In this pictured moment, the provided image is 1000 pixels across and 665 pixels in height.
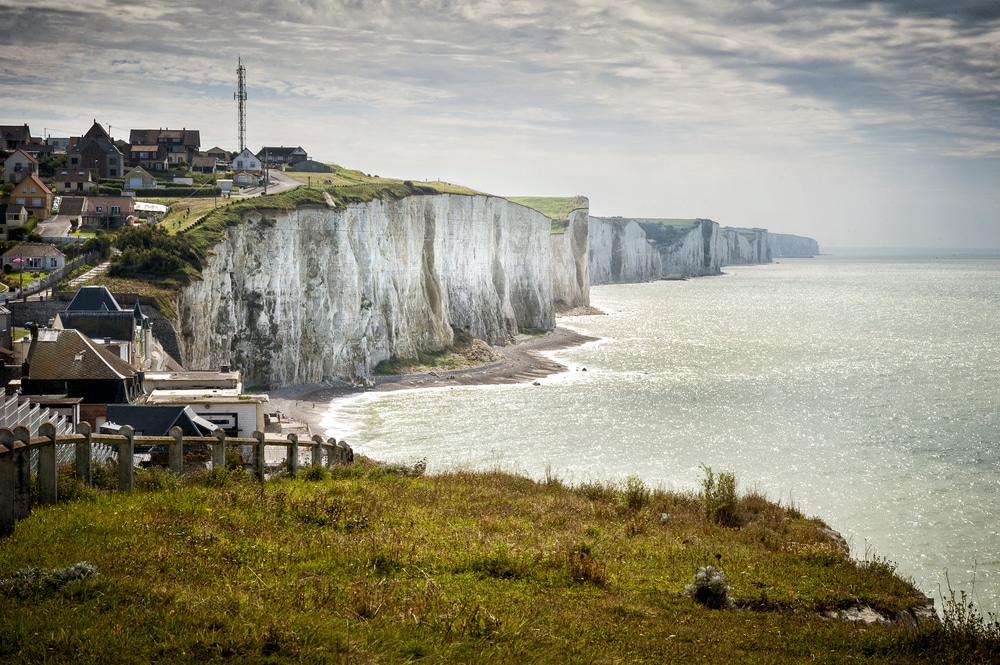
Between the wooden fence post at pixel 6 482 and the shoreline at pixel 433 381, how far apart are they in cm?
3690

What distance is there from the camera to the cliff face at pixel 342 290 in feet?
189

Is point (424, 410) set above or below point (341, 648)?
Result: below

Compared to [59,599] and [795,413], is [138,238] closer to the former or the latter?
[795,413]

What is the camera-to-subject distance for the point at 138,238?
5669 centimetres

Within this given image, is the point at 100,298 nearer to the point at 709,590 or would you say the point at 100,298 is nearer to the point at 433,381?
the point at 433,381

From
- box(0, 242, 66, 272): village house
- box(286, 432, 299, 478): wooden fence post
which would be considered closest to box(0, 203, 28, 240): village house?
box(0, 242, 66, 272): village house

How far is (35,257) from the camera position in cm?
5822

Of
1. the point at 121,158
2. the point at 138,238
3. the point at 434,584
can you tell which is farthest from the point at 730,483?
the point at 121,158

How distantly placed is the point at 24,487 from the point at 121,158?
91.7 m

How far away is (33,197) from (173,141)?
31.8m

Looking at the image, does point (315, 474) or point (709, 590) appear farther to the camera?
point (315, 474)

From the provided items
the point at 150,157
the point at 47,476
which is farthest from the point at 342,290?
the point at 47,476

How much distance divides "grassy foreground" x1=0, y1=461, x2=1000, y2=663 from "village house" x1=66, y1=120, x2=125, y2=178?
86296 mm

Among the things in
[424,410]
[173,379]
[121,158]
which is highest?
[121,158]
